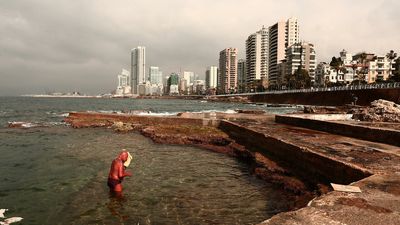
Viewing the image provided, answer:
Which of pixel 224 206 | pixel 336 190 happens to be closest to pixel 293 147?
pixel 224 206

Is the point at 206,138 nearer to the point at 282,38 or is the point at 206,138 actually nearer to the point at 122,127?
the point at 122,127

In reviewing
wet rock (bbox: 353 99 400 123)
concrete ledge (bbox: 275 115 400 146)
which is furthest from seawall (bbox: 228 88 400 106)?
concrete ledge (bbox: 275 115 400 146)

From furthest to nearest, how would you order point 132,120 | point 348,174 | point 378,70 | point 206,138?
point 378,70
point 132,120
point 206,138
point 348,174

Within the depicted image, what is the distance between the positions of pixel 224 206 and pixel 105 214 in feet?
12.7

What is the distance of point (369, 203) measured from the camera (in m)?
6.50

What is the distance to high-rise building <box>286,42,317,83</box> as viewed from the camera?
165 m

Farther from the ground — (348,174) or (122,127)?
(348,174)

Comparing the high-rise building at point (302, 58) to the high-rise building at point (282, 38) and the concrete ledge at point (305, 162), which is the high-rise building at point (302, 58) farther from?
the concrete ledge at point (305, 162)

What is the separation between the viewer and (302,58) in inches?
6526

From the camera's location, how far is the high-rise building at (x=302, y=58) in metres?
165

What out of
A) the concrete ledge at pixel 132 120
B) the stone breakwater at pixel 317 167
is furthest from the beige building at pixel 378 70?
the concrete ledge at pixel 132 120

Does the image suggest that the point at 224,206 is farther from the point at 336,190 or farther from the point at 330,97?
the point at 330,97

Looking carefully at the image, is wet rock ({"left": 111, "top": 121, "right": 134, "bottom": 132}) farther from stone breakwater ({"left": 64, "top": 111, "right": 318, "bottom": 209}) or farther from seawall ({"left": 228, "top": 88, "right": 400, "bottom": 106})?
seawall ({"left": 228, "top": 88, "right": 400, "bottom": 106})

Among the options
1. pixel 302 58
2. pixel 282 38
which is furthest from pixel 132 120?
pixel 282 38
